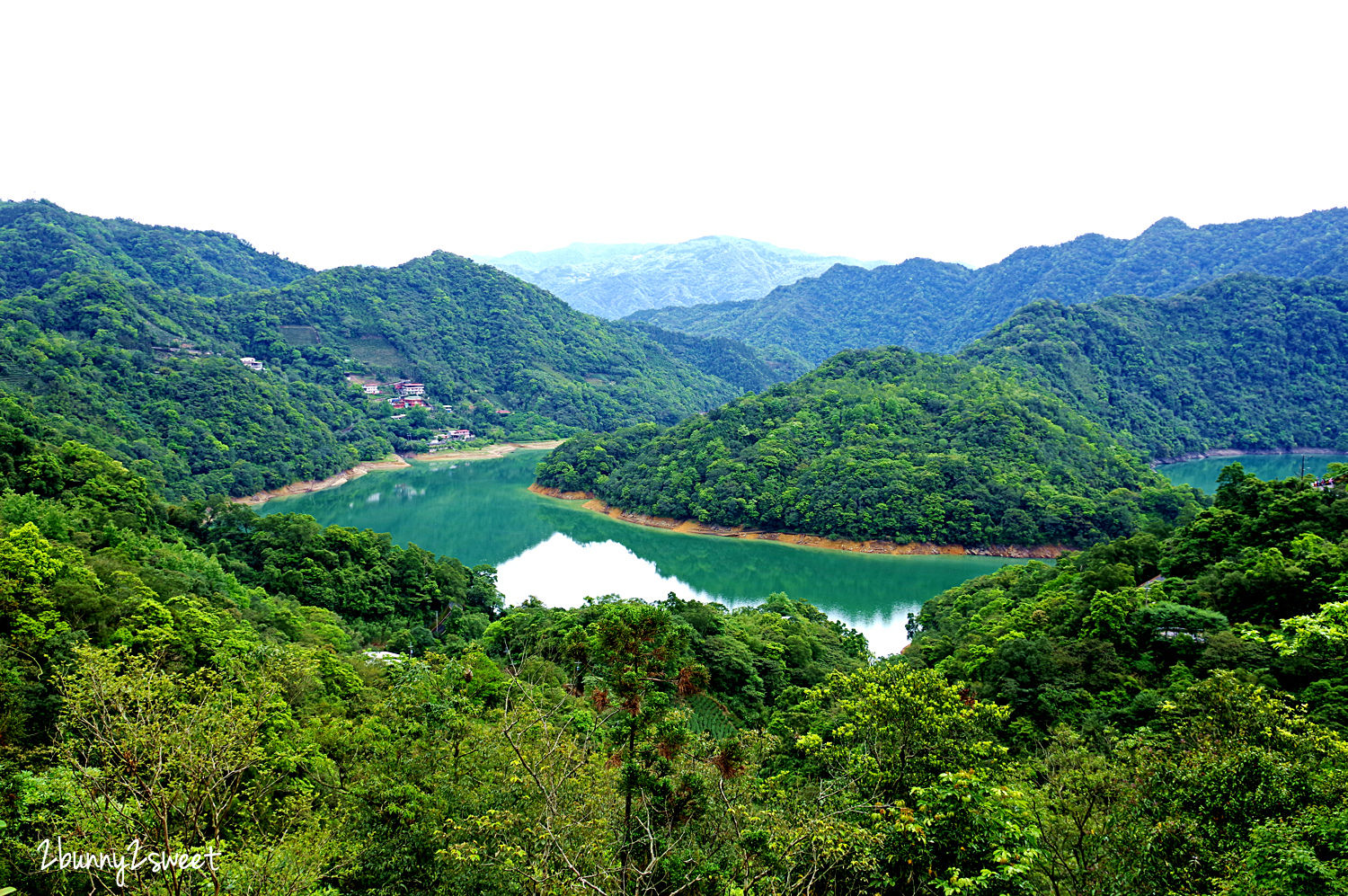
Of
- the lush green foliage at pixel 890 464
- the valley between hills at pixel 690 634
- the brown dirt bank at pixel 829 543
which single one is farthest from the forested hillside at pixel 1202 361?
the brown dirt bank at pixel 829 543

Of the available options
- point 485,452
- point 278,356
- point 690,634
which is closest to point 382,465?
point 485,452

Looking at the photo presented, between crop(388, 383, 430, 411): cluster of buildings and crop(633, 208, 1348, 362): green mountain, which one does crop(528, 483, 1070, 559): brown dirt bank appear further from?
crop(633, 208, 1348, 362): green mountain

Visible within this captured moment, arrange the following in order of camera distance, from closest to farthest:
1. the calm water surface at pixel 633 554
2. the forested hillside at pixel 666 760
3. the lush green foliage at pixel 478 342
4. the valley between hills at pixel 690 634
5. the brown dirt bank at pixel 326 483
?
the forested hillside at pixel 666 760
the valley between hills at pixel 690 634
the calm water surface at pixel 633 554
the brown dirt bank at pixel 326 483
the lush green foliage at pixel 478 342

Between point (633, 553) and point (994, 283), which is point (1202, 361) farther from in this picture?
point (994, 283)

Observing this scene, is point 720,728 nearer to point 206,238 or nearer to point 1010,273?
point 206,238

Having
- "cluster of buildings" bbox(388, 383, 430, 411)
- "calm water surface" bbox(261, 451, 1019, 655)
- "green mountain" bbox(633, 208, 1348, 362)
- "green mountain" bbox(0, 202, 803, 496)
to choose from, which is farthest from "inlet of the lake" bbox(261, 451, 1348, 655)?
"green mountain" bbox(633, 208, 1348, 362)

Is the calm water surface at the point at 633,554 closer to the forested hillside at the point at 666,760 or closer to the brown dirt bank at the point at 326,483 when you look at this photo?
the brown dirt bank at the point at 326,483

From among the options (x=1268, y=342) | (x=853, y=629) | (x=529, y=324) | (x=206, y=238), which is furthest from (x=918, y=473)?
(x=206, y=238)

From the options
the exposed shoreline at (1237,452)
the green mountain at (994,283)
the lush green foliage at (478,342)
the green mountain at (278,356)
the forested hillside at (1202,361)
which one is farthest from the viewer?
the green mountain at (994,283)
